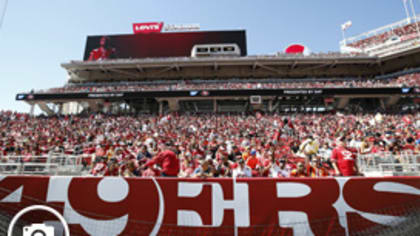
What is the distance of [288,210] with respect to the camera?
4.00 metres

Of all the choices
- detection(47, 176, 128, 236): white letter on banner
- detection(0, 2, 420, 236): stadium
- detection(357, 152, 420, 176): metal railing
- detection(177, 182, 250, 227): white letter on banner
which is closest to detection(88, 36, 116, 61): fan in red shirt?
detection(0, 2, 420, 236): stadium

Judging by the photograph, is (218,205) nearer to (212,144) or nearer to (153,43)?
(212,144)

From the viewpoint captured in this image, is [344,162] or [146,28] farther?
[146,28]

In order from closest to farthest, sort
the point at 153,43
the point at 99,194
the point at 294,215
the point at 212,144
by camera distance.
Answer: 1. the point at 294,215
2. the point at 99,194
3. the point at 212,144
4. the point at 153,43

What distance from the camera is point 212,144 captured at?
39.7 ft

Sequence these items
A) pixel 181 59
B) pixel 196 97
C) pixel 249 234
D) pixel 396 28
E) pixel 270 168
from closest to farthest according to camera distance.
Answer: pixel 249 234
pixel 270 168
pixel 196 97
pixel 181 59
pixel 396 28

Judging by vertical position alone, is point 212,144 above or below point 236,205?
above

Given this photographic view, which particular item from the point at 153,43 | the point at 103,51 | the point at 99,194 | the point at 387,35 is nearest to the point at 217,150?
the point at 99,194

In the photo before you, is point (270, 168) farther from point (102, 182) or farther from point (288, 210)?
point (102, 182)

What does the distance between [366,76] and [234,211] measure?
40.1 metres

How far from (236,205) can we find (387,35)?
50362 millimetres

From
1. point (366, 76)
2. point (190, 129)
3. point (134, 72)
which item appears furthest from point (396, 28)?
point (134, 72)

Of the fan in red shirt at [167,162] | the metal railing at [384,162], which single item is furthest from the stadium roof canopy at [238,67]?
the fan in red shirt at [167,162]

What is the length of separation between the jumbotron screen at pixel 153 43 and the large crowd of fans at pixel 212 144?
16500mm
